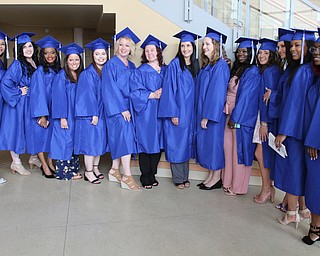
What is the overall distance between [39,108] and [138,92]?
1037 mm

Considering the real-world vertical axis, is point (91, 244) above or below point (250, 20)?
below

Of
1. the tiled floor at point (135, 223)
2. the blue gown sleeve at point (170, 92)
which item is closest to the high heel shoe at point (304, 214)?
the tiled floor at point (135, 223)

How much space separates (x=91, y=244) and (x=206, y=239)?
0.78 metres

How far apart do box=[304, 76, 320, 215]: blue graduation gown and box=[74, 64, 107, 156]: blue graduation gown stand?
2.00 meters

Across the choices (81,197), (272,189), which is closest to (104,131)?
(81,197)

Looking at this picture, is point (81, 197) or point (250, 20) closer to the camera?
point (81, 197)

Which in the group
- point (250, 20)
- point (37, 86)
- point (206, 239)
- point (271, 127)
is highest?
point (250, 20)

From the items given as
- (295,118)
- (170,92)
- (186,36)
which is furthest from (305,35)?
Answer: (170,92)

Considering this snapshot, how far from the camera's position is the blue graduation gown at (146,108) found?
3.40 m

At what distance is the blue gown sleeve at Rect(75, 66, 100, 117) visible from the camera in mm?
3492

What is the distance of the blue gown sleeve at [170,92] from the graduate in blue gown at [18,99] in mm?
1431

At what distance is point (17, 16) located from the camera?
572cm

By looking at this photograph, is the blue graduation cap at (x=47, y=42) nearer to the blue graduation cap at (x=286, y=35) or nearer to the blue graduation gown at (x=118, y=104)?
the blue graduation gown at (x=118, y=104)

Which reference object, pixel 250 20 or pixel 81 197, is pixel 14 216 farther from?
pixel 250 20
